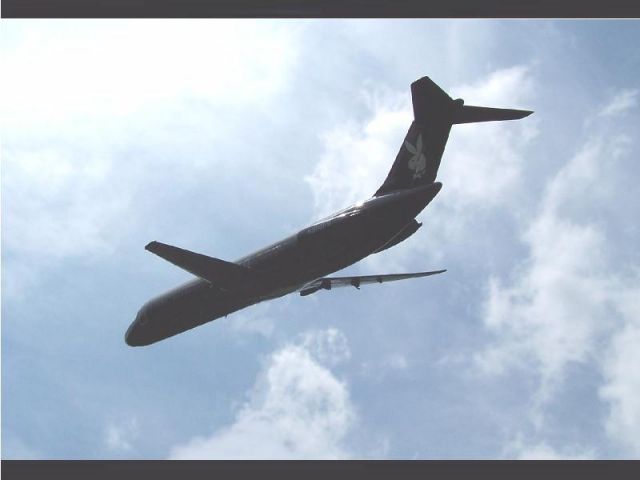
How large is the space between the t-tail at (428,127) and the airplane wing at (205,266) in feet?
23.0

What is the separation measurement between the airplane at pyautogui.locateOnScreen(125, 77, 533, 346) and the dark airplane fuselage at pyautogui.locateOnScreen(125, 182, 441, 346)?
0.04 metres

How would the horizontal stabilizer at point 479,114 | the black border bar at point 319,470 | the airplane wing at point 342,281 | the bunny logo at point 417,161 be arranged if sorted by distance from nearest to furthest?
the black border bar at point 319,470
the horizontal stabilizer at point 479,114
the bunny logo at point 417,161
the airplane wing at point 342,281

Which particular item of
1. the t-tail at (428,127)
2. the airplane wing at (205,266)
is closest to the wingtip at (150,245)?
the airplane wing at (205,266)

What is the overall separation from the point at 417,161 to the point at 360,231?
3873mm

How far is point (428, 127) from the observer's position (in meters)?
22.1

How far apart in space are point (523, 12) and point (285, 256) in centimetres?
1321

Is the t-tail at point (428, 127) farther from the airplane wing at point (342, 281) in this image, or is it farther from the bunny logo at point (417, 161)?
the airplane wing at point (342, 281)

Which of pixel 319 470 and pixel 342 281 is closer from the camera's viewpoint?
pixel 319 470

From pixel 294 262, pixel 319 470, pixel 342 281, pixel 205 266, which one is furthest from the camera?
pixel 342 281

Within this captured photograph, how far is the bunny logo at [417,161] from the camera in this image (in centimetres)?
2208

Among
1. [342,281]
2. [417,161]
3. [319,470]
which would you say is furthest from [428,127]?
[319,470]

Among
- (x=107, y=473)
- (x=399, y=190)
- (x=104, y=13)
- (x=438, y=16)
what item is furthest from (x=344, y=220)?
(x=107, y=473)

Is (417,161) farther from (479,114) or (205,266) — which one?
(205,266)

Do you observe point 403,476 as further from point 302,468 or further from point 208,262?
point 208,262
